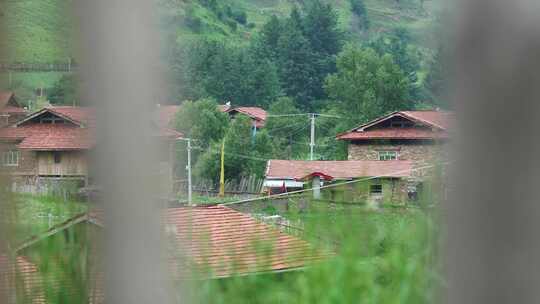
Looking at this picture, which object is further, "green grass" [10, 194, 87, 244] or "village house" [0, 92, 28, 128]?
"green grass" [10, 194, 87, 244]

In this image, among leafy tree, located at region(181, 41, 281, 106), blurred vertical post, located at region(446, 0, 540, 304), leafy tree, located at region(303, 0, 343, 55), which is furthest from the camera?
leafy tree, located at region(303, 0, 343, 55)

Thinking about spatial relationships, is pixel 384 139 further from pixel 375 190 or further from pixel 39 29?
pixel 39 29

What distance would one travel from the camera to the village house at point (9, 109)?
73cm

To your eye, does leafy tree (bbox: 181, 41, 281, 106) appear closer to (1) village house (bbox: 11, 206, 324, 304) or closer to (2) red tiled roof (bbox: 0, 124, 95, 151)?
(1) village house (bbox: 11, 206, 324, 304)

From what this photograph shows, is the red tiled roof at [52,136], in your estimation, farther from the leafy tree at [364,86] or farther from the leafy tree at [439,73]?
the leafy tree at [364,86]

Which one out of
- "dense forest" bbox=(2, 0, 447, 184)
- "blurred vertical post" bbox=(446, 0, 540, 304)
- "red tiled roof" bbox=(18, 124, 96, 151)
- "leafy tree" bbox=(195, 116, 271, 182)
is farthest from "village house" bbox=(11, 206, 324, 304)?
"leafy tree" bbox=(195, 116, 271, 182)

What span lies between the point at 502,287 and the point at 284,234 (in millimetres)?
983

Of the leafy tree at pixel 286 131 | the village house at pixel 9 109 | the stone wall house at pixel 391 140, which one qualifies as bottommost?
the village house at pixel 9 109

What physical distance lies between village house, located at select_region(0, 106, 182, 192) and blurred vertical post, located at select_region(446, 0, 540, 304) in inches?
8.5

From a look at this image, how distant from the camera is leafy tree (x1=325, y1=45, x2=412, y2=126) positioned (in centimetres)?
313

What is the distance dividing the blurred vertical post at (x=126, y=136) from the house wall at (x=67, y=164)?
2.0 inches

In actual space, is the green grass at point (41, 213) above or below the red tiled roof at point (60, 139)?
below

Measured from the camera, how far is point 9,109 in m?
0.77

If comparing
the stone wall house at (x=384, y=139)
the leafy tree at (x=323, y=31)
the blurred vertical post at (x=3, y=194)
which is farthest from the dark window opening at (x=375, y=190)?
the leafy tree at (x=323, y=31)
